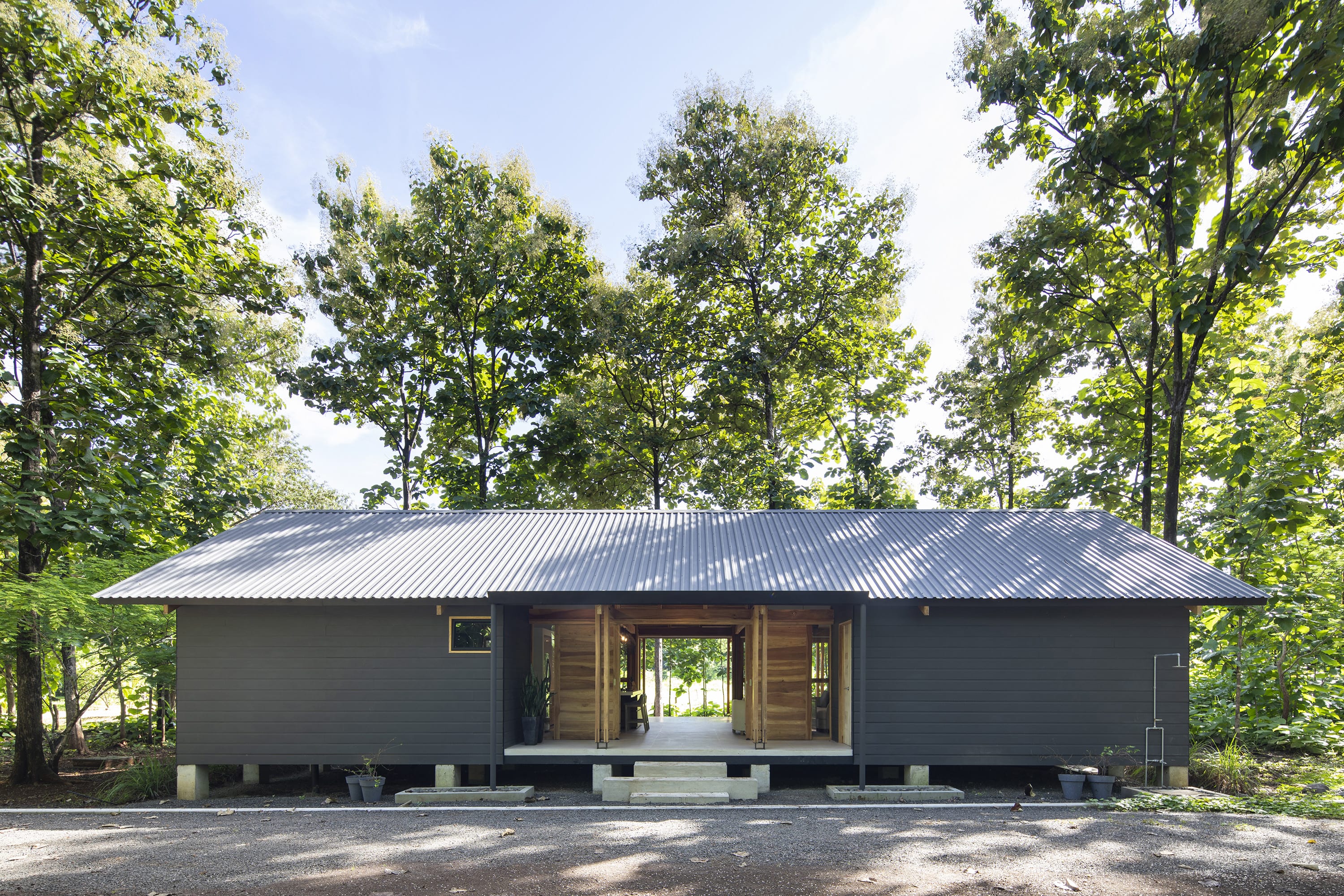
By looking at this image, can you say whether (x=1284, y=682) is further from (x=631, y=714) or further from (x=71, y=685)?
(x=71, y=685)

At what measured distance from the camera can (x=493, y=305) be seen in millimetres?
20672

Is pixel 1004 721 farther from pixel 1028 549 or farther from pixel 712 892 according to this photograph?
pixel 712 892

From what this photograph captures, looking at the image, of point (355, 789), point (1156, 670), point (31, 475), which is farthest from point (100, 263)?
point (1156, 670)

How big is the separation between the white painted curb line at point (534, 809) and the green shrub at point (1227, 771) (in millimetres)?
2516

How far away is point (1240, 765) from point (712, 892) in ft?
27.4

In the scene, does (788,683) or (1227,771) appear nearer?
(1227,771)

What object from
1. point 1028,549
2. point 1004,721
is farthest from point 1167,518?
point 1004,721

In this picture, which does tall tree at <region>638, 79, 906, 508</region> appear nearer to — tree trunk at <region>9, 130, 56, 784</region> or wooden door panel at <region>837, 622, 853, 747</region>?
wooden door panel at <region>837, 622, 853, 747</region>

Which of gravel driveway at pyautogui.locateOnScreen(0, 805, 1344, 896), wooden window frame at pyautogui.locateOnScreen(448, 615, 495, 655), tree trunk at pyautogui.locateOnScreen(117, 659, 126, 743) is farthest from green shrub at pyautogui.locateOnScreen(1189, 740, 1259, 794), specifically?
tree trunk at pyautogui.locateOnScreen(117, 659, 126, 743)

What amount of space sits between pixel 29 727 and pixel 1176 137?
20707 millimetres

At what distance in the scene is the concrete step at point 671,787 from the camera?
9023 millimetres

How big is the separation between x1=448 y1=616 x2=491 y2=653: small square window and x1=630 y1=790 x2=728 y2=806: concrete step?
2760mm

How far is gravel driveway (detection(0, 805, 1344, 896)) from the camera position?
5453mm

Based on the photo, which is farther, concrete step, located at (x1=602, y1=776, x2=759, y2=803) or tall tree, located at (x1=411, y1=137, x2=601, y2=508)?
tall tree, located at (x1=411, y1=137, x2=601, y2=508)
